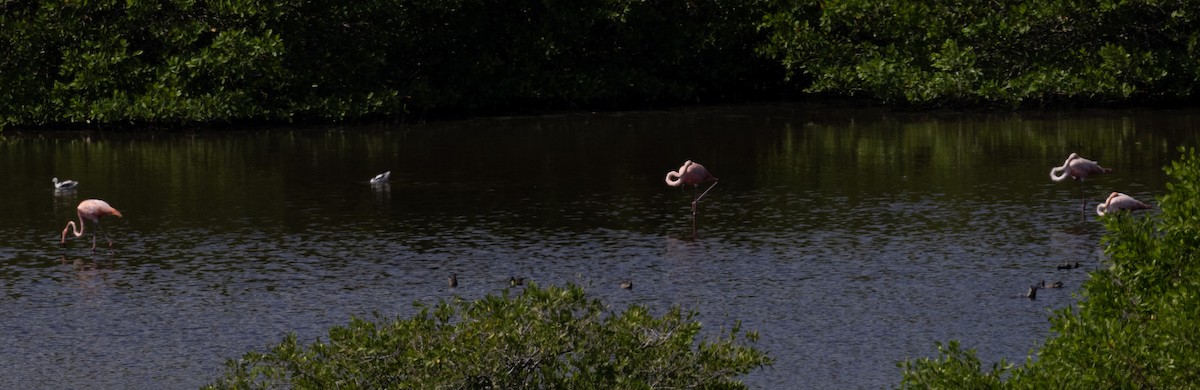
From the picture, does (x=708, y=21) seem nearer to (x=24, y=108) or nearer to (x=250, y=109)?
(x=250, y=109)

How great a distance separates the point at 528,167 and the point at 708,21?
15896 mm

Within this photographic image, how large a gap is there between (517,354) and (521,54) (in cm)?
3509

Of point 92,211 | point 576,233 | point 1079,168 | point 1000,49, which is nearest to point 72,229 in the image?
point 92,211

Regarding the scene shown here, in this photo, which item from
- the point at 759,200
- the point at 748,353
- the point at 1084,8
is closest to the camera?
the point at 748,353

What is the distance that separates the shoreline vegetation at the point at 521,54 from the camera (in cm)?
4106

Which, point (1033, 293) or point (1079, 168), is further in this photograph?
point (1079, 168)

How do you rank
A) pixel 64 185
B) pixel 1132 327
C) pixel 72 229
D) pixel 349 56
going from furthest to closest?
pixel 349 56 → pixel 64 185 → pixel 72 229 → pixel 1132 327

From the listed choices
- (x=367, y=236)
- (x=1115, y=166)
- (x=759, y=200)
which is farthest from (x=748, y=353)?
(x=1115, y=166)

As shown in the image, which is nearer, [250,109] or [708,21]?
[250,109]

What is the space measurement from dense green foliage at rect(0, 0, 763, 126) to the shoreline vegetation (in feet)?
0.18

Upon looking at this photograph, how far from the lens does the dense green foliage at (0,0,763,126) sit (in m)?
41.3

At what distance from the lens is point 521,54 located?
46.2 m

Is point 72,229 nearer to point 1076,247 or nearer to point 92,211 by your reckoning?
point 92,211

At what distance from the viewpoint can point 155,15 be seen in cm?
4269
